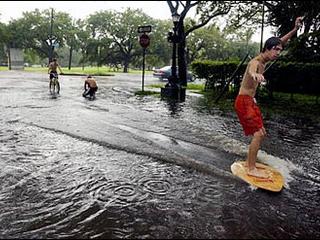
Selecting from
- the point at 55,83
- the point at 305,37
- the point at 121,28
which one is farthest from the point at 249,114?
the point at 121,28

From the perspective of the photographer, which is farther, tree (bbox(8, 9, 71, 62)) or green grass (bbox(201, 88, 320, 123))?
tree (bbox(8, 9, 71, 62))

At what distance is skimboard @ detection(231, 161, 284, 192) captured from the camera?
4336mm

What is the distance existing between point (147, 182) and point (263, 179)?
1494mm

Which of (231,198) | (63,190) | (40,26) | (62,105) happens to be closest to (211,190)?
(231,198)

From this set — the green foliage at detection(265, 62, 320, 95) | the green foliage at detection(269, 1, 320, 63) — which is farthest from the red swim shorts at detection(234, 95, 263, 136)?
the green foliage at detection(269, 1, 320, 63)

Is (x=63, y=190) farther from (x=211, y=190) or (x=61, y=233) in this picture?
(x=211, y=190)

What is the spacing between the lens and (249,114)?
465 cm

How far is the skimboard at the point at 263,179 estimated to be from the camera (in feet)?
14.2

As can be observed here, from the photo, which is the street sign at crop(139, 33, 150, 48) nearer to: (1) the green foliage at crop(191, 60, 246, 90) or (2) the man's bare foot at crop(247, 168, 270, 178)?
(1) the green foliage at crop(191, 60, 246, 90)

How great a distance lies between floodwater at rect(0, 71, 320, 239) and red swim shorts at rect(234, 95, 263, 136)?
0.74m

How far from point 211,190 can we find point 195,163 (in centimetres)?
115

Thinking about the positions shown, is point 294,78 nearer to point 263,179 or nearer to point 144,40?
point 144,40

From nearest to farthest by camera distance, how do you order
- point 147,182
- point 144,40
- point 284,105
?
1. point 147,182
2. point 284,105
3. point 144,40

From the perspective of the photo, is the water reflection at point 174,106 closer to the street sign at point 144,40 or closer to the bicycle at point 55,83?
the street sign at point 144,40
